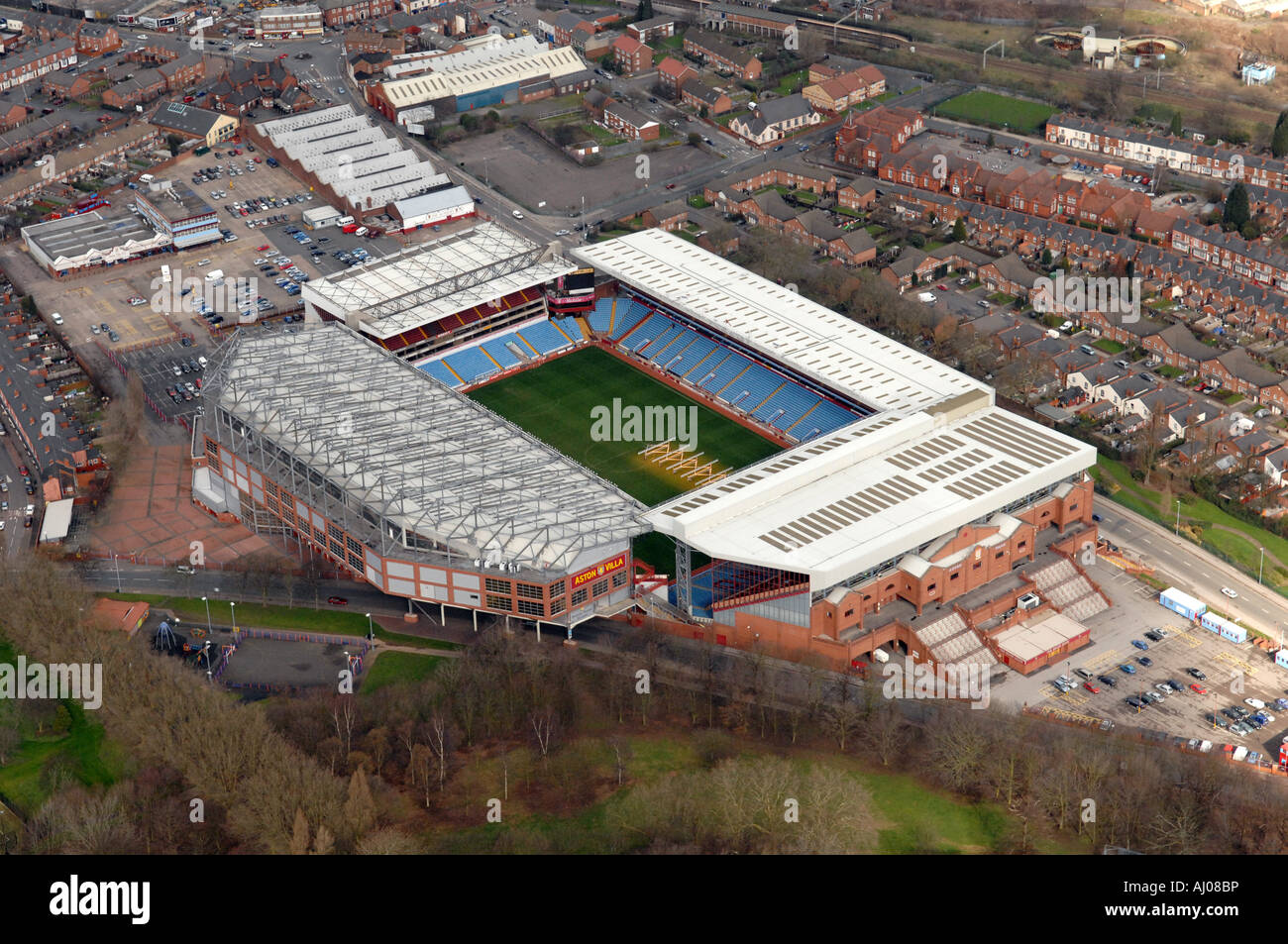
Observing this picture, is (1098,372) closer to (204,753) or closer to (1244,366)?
(1244,366)

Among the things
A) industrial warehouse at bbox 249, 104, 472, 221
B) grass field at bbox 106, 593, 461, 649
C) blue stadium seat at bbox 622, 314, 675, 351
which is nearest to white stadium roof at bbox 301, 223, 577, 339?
blue stadium seat at bbox 622, 314, 675, 351

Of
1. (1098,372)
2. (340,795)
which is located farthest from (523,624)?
(1098,372)

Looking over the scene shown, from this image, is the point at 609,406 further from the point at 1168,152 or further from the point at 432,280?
the point at 1168,152

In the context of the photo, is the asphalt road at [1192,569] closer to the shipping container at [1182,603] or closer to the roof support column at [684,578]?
the shipping container at [1182,603]

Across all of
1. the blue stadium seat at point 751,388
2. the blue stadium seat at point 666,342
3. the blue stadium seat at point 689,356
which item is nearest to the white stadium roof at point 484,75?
the blue stadium seat at point 666,342

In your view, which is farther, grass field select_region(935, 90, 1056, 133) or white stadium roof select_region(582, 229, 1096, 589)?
grass field select_region(935, 90, 1056, 133)

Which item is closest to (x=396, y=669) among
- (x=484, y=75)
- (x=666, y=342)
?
(x=666, y=342)

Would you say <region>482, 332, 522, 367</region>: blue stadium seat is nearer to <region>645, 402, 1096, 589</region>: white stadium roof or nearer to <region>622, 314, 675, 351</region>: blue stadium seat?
<region>622, 314, 675, 351</region>: blue stadium seat
